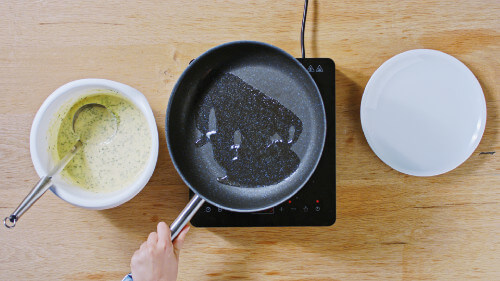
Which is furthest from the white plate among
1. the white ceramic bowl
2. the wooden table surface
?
the white ceramic bowl

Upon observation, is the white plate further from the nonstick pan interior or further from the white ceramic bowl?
the white ceramic bowl

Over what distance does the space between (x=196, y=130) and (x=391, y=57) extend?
0.37m

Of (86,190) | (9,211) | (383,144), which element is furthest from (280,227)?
(9,211)

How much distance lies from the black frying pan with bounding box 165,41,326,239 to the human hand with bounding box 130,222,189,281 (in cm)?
9

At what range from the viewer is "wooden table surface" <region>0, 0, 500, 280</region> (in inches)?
25.4

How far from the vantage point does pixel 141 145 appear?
59 cm

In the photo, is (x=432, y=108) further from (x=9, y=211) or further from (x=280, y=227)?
(x=9, y=211)

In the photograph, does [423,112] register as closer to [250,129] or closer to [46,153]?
[250,129]

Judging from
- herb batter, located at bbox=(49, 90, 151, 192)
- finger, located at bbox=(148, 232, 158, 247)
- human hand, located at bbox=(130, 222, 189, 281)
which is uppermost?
herb batter, located at bbox=(49, 90, 151, 192)

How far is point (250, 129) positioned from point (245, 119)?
2cm

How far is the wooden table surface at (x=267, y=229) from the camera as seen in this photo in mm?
646

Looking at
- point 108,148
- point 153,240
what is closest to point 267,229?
point 153,240

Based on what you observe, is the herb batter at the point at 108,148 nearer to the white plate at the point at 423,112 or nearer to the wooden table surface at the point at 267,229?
the wooden table surface at the point at 267,229

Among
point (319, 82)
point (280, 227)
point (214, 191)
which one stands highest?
point (319, 82)
